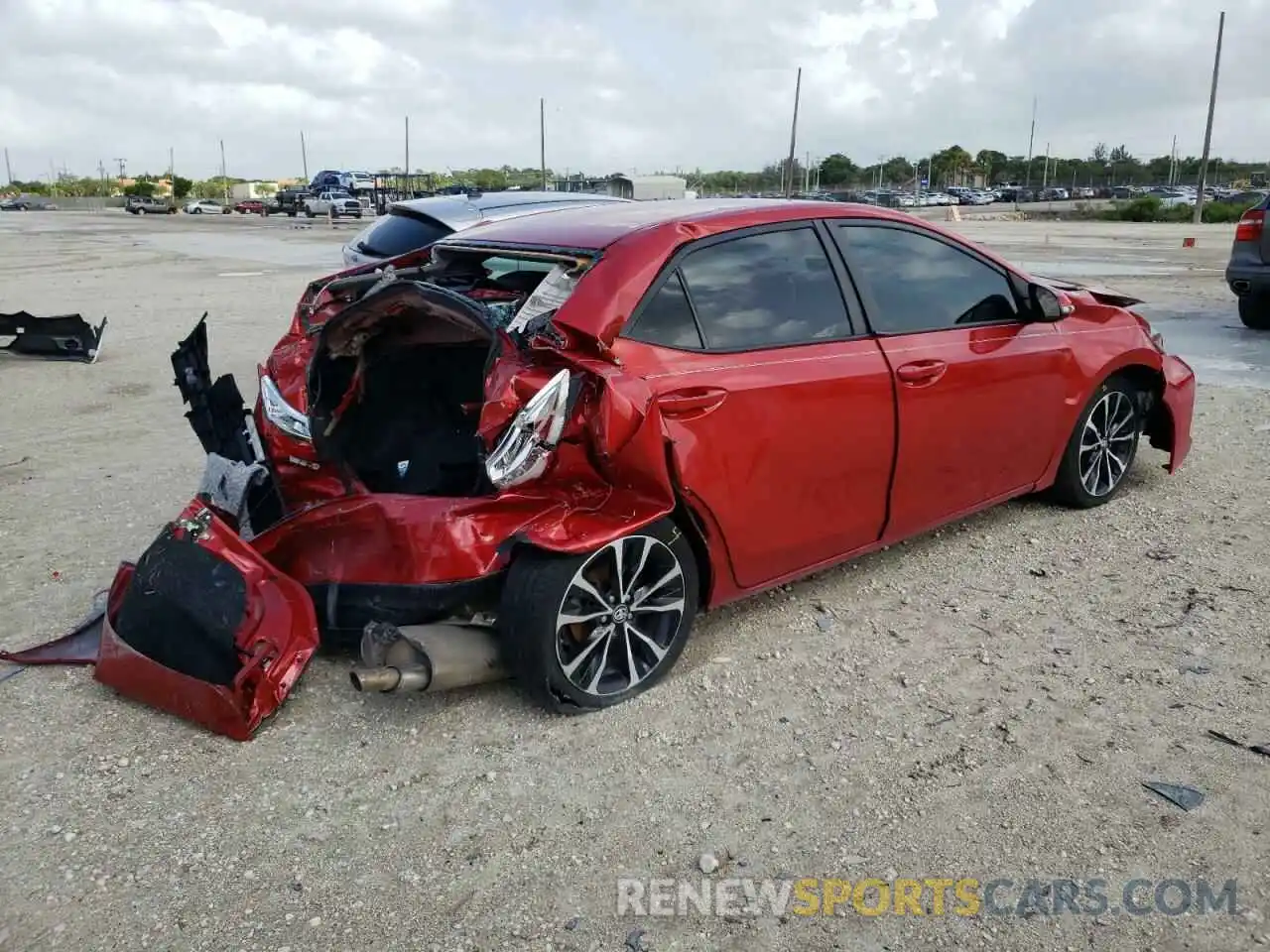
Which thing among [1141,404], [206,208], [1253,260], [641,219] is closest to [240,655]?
[641,219]

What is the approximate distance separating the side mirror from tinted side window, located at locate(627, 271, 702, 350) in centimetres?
198

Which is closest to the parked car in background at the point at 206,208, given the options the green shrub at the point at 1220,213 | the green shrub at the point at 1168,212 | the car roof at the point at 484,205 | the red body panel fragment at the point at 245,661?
the green shrub at the point at 1168,212

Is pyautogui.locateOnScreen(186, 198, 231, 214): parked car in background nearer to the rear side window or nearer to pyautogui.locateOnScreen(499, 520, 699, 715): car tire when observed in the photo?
the rear side window

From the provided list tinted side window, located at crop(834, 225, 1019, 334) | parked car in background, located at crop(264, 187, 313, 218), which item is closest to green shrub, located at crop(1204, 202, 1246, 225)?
parked car in background, located at crop(264, 187, 313, 218)

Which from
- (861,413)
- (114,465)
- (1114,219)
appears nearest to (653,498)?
(861,413)

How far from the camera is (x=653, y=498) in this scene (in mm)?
3434

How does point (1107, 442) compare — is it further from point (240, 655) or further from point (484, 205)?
point (484, 205)

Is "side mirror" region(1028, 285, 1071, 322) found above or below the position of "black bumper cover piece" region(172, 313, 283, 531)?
above

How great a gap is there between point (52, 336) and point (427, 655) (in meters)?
8.77

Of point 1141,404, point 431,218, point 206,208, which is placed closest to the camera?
point 1141,404

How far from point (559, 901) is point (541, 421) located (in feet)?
4.53

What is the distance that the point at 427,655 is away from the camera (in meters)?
3.28

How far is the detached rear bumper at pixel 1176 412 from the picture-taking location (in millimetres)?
5414

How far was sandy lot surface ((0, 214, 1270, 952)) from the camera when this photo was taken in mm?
2596
